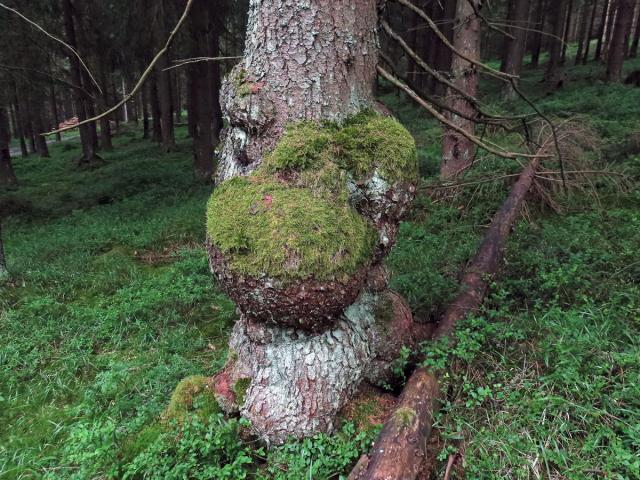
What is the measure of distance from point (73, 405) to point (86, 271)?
9.35 ft

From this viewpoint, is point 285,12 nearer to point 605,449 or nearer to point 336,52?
point 336,52

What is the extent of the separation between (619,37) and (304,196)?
16449 mm

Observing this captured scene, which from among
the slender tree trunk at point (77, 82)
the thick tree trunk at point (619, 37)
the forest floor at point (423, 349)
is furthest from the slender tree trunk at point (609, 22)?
the slender tree trunk at point (77, 82)

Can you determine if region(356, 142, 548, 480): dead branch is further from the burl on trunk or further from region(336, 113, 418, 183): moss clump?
region(336, 113, 418, 183): moss clump

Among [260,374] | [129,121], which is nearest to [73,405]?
[260,374]

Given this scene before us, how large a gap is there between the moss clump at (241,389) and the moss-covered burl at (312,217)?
0.51 meters

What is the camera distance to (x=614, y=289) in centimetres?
321

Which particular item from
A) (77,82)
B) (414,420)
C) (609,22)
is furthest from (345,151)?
(609,22)

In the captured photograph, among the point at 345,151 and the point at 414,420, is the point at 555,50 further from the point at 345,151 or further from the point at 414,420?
the point at 414,420

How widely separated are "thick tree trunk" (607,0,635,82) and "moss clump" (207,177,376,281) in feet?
53.6

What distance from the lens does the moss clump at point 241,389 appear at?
8.20 feet

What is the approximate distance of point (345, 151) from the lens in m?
2.32

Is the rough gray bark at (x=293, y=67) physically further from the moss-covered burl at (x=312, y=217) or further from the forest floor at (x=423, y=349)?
the forest floor at (x=423, y=349)

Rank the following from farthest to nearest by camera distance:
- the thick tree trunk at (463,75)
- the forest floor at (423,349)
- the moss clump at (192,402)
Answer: the thick tree trunk at (463,75) → the moss clump at (192,402) → the forest floor at (423,349)
